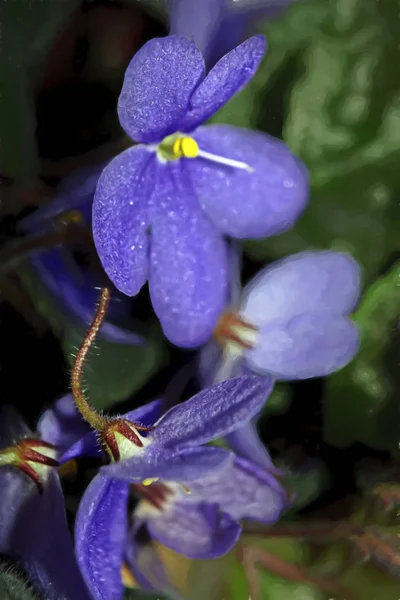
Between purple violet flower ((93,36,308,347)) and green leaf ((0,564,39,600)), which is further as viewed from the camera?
green leaf ((0,564,39,600))

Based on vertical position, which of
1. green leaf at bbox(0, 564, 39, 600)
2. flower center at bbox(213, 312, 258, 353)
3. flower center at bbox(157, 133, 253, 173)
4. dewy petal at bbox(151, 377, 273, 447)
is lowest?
green leaf at bbox(0, 564, 39, 600)

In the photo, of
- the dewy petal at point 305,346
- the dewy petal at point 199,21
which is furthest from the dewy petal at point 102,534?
the dewy petal at point 199,21

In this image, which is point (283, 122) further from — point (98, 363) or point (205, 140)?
point (98, 363)

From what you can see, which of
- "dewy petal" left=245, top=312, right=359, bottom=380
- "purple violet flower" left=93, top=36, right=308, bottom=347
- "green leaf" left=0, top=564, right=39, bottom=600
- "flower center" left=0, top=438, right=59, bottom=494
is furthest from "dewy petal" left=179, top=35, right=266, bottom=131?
"green leaf" left=0, top=564, right=39, bottom=600

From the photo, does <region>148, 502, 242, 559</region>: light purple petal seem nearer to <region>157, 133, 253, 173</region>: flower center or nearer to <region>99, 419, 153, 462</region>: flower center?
<region>99, 419, 153, 462</region>: flower center

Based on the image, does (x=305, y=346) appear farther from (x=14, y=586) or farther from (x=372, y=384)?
(x=14, y=586)

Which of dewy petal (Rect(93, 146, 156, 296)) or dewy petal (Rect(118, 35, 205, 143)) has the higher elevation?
dewy petal (Rect(118, 35, 205, 143))
